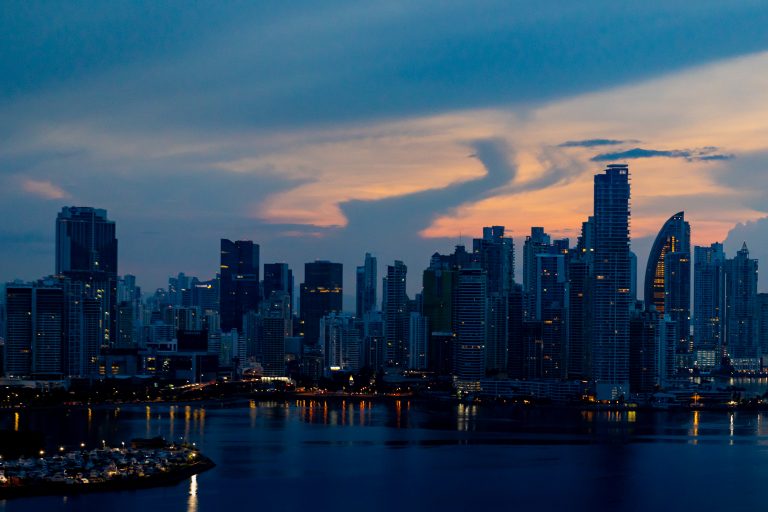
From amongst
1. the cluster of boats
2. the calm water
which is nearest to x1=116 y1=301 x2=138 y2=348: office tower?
the calm water

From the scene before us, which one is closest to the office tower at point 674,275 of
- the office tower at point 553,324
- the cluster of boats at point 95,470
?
the office tower at point 553,324

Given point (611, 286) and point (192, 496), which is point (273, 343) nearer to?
point (611, 286)

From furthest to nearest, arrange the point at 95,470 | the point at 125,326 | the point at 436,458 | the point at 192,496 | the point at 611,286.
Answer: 1. the point at 125,326
2. the point at 611,286
3. the point at 436,458
4. the point at 95,470
5. the point at 192,496

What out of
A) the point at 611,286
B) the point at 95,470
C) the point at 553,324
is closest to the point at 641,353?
the point at 611,286

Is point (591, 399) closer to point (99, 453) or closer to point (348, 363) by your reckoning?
point (348, 363)

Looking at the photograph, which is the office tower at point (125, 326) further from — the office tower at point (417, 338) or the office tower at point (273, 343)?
the office tower at point (417, 338)

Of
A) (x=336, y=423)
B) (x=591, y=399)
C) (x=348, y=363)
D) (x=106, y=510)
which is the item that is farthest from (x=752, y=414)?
(x=106, y=510)
